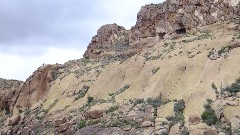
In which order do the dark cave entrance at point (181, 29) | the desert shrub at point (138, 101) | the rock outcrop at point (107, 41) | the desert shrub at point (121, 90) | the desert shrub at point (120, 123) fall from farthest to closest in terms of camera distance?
1. the rock outcrop at point (107, 41)
2. the dark cave entrance at point (181, 29)
3. the desert shrub at point (121, 90)
4. the desert shrub at point (138, 101)
5. the desert shrub at point (120, 123)

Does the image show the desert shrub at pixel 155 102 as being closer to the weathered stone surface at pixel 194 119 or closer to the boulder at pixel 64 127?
the weathered stone surface at pixel 194 119

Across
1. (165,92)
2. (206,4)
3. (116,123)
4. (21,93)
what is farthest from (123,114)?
(21,93)

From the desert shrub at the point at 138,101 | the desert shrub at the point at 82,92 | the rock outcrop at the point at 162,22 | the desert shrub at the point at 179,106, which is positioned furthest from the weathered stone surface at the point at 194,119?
the rock outcrop at the point at 162,22

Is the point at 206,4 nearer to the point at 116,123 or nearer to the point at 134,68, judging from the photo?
the point at 134,68

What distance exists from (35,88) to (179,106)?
3087cm

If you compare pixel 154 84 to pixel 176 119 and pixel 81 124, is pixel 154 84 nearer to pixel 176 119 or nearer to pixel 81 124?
pixel 81 124

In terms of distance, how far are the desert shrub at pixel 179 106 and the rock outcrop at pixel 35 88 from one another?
89.8 feet

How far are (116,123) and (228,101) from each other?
9361 millimetres

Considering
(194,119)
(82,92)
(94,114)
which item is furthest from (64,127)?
(194,119)

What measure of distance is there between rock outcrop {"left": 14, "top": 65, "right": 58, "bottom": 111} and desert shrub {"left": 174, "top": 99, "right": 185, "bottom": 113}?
27.4 metres

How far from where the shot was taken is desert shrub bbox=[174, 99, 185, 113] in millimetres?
34241

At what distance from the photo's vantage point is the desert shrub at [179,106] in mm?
34241

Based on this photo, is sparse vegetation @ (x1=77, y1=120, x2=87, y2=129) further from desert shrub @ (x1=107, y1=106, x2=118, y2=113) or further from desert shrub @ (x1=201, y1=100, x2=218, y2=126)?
desert shrub @ (x1=201, y1=100, x2=218, y2=126)

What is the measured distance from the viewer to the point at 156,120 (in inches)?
1329
